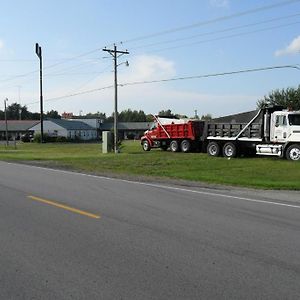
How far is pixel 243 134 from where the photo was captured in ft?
104

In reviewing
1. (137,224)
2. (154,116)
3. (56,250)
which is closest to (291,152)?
(154,116)

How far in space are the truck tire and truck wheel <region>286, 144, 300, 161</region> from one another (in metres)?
5.34

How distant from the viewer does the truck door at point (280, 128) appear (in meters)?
29.2

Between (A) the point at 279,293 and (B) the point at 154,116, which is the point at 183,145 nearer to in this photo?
(B) the point at 154,116

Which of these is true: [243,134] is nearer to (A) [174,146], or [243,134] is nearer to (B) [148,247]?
(A) [174,146]

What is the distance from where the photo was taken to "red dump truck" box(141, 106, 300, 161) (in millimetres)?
29078

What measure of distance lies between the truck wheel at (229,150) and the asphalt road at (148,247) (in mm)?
18783

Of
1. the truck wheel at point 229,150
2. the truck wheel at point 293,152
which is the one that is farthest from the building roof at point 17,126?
the truck wheel at point 293,152

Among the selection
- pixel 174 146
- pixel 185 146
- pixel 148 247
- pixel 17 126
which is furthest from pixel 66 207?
pixel 17 126

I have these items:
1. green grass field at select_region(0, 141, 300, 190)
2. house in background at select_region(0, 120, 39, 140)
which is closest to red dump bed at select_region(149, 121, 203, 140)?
green grass field at select_region(0, 141, 300, 190)

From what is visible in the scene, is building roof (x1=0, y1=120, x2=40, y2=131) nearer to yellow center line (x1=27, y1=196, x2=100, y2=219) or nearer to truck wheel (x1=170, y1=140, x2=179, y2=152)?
truck wheel (x1=170, y1=140, x2=179, y2=152)

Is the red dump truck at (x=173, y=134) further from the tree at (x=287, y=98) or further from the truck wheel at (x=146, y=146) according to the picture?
the tree at (x=287, y=98)

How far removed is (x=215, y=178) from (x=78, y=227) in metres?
11.8

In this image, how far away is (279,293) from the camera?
17.3 feet
